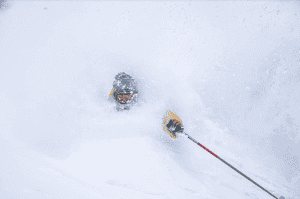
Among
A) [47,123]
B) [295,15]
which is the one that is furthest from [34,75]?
[295,15]

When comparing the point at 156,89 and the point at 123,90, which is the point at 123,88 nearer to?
the point at 123,90

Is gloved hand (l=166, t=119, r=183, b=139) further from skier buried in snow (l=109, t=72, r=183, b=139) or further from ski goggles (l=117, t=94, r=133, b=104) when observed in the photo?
ski goggles (l=117, t=94, r=133, b=104)

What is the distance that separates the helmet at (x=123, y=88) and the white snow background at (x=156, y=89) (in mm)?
130

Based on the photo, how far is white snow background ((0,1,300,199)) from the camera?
2186mm

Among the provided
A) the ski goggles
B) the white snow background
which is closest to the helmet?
the ski goggles

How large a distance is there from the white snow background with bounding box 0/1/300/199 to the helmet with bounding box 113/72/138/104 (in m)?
0.13

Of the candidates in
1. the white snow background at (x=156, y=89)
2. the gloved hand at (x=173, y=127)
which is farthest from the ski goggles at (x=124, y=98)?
the gloved hand at (x=173, y=127)

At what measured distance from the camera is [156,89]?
2.23 metres

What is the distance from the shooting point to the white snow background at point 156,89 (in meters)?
2.19

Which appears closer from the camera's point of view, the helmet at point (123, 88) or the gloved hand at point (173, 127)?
the helmet at point (123, 88)

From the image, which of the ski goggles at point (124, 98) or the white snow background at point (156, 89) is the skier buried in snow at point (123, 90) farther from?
the white snow background at point (156, 89)

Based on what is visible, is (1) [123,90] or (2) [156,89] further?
(2) [156,89]

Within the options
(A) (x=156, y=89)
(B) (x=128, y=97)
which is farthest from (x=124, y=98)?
(A) (x=156, y=89)

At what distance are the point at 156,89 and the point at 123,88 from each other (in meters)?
0.42
